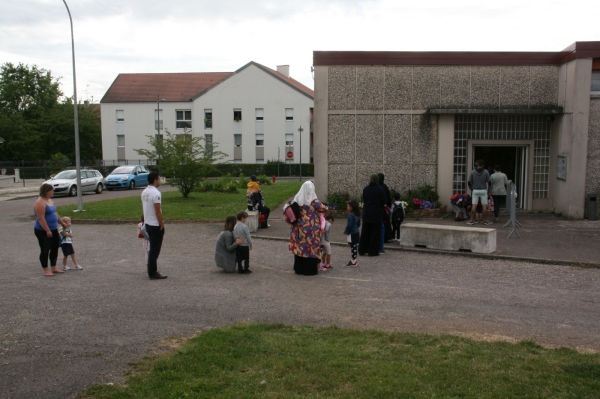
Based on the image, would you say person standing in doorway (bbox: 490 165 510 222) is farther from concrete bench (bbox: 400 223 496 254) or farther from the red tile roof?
the red tile roof

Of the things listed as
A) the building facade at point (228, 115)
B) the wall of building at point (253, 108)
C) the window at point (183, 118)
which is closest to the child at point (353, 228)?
the building facade at point (228, 115)

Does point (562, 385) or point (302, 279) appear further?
point (302, 279)

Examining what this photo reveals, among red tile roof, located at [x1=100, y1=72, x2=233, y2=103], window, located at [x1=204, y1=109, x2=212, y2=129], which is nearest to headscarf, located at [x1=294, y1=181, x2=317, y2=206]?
window, located at [x1=204, y1=109, x2=212, y2=129]

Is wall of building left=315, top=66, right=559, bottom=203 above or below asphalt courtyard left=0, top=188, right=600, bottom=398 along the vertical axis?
above

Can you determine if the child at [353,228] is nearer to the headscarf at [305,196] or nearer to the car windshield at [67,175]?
the headscarf at [305,196]

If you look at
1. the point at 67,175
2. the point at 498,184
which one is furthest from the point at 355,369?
the point at 67,175

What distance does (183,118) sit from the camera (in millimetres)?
65312

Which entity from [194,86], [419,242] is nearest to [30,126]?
[194,86]

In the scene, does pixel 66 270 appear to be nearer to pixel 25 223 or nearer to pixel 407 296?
pixel 407 296

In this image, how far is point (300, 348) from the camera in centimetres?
591

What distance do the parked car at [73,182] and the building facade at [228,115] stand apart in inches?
1089

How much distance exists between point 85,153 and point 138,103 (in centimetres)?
1589

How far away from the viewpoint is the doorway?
64.3 ft

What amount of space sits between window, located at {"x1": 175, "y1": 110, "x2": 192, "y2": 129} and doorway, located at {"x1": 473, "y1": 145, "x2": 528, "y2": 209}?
4900 centimetres
